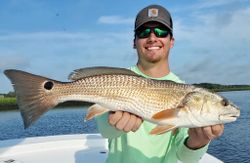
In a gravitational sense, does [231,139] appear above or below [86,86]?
below

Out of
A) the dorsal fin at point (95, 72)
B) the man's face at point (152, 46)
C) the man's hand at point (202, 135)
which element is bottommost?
the man's hand at point (202, 135)

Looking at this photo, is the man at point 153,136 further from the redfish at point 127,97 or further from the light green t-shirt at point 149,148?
the redfish at point 127,97

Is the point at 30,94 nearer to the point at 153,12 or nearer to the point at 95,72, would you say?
the point at 95,72

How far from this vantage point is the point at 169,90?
11.9ft

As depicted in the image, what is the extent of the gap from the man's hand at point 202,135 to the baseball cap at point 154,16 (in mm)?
1284

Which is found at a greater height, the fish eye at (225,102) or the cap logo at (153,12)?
the cap logo at (153,12)

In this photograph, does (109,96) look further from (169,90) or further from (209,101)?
(209,101)

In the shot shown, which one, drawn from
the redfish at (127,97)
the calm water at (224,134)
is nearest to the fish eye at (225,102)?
the redfish at (127,97)

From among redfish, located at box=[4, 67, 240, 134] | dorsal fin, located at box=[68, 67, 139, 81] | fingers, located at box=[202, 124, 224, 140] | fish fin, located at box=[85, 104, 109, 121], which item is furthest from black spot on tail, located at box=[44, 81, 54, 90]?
fingers, located at box=[202, 124, 224, 140]

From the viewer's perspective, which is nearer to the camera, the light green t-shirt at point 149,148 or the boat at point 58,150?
the light green t-shirt at point 149,148

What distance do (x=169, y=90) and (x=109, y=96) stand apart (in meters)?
0.57

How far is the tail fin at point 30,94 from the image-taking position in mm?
3641

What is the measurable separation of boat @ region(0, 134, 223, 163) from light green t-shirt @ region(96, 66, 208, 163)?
2408mm

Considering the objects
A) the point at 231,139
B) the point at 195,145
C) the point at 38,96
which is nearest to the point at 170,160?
the point at 195,145
